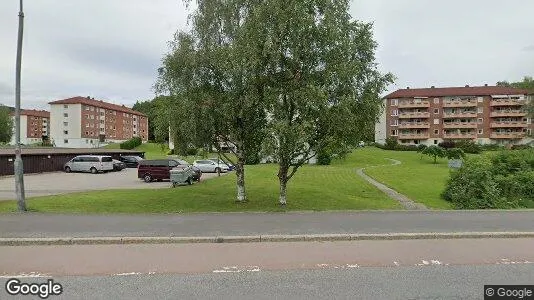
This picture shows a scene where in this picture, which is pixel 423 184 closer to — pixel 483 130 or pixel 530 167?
pixel 530 167

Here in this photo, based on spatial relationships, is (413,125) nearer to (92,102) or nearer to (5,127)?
(92,102)

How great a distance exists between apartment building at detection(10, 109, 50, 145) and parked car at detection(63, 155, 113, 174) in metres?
93.7

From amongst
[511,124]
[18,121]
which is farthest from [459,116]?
[18,121]

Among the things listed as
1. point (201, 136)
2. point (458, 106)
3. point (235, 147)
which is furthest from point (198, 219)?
point (458, 106)

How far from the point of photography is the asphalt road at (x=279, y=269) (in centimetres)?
538

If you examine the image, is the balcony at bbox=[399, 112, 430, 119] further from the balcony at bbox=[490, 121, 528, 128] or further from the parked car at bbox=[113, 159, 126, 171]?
the parked car at bbox=[113, 159, 126, 171]

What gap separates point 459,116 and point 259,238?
298 feet

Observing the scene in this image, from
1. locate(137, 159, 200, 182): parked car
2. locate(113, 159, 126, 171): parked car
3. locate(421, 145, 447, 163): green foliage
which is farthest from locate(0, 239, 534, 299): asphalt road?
locate(421, 145, 447, 163): green foliage

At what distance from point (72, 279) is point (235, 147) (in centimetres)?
1056

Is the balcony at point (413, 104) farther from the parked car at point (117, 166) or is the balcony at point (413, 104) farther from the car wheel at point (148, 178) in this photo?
the car wheel at point (148, 178)

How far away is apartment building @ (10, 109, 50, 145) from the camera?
120000 mm

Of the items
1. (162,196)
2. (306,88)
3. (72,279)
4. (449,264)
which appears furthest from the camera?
(162,196)

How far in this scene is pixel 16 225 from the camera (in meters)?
9.23

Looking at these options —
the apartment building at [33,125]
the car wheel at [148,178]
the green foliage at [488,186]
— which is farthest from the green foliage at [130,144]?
the green foliage at [488,186]
